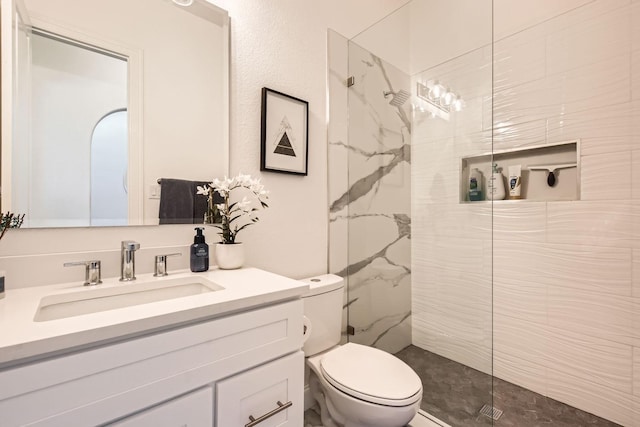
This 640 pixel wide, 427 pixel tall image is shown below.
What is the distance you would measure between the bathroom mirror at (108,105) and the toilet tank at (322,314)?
0.72 m

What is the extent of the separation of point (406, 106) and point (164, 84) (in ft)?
5.05

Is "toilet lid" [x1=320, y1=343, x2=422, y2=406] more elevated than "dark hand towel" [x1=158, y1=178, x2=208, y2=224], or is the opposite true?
"dark hand towel" [x1=158, y1=178, x2=208, y2=224]

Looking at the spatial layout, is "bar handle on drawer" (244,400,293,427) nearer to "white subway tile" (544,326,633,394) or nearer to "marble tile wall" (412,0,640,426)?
"marble tile wall" (412,0,640,426)

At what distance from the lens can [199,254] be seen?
1105 mm

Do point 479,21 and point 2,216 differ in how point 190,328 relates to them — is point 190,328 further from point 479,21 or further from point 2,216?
point 479,21

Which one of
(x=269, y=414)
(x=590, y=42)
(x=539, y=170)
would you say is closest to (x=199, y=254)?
(x=269, y=414)

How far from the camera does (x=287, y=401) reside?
2.94 ft

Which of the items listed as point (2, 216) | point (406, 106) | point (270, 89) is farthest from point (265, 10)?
point (2, 216)

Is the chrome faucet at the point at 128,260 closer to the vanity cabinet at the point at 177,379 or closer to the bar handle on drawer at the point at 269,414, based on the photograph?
the vanity cabinet at the point at 177,379

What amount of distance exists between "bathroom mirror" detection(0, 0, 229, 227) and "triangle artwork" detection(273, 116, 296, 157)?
0.91 ft

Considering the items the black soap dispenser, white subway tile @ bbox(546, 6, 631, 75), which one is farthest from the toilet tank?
white subway tile @ bbox(546, 6, 631, 75)

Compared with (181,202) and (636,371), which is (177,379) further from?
(636,371)

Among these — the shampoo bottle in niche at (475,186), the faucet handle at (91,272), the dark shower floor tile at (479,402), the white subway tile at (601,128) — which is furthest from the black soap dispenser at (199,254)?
the white subway tile at (601,128)

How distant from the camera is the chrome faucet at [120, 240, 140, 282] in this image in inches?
38.2
